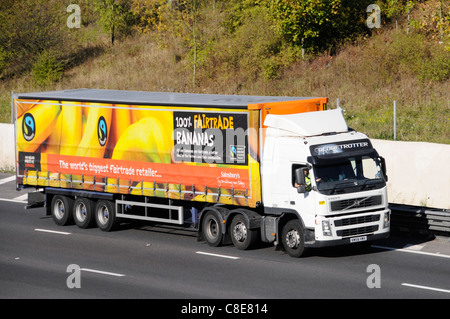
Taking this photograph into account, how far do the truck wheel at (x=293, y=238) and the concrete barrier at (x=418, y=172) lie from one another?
617 cm

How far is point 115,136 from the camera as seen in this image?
21.4 m

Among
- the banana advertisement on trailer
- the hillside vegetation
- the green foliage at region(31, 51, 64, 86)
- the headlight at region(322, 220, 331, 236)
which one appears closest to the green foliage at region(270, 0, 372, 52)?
the hillside vegetation

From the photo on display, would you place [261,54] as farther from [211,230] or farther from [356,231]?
[356,231]

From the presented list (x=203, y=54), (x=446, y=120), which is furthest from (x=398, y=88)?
(x=203, y=54)

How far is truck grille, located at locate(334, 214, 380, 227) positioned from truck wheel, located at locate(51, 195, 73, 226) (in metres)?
8.22

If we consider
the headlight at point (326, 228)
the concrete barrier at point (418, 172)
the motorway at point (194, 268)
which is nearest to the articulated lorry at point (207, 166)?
the headlight at point (326, 228)

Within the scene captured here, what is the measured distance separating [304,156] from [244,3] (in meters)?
27.5

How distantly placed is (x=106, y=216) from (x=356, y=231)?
7238mm

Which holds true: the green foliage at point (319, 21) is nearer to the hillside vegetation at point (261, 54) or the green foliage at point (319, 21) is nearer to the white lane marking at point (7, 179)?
the hillside vegetation at point (261, 54)

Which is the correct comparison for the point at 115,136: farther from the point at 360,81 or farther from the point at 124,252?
the point at 360,81

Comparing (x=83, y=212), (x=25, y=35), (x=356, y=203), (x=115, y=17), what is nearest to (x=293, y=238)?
(x=356, y=203)

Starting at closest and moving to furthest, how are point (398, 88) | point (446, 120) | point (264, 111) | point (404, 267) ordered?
point (404, 267) → point (264, 111) → point (446, 120) → point (398, 88)

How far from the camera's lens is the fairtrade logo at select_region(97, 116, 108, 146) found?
21.5 metres

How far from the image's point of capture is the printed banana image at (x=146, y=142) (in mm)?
20297
